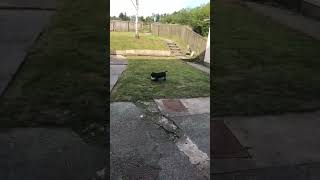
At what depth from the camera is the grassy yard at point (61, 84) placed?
178 inches

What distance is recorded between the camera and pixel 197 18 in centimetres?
2077

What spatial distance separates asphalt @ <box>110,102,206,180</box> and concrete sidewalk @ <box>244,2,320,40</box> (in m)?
5.13

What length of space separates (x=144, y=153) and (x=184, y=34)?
57.5ft

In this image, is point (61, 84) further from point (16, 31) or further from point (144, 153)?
point (16, 31)

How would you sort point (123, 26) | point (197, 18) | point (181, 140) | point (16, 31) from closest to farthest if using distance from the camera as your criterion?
point (181, 140) < point (16, 31) < point (197, 18) < point (123, 26)

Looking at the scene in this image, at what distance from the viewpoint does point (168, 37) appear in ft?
78.9

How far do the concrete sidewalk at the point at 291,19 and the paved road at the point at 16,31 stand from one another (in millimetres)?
5058

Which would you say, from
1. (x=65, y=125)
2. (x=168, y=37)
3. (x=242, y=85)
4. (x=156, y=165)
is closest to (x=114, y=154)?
(x=156, y=165)

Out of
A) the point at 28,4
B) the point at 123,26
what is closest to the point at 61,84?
the point at 28,4

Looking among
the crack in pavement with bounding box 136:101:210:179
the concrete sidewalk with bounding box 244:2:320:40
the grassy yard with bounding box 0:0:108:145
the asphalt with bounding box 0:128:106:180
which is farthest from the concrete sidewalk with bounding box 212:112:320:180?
the concrete sidewalk with bounding box 244:2:320:40

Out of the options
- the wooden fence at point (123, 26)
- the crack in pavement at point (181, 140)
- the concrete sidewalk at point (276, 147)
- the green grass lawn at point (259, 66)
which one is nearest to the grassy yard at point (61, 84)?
the crack in pavement at point (181, 140)

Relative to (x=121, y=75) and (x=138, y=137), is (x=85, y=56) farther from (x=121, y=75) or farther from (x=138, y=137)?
(x=138, y=137)

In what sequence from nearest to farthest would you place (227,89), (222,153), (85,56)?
(222,153), (227,89), (85,56)

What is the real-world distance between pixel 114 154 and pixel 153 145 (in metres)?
0.44
